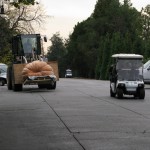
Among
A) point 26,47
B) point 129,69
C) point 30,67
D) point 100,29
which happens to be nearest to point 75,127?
point 129,69

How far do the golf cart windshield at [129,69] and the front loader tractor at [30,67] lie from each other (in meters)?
7.67

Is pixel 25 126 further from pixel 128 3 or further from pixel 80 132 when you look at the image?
pixel 128 3

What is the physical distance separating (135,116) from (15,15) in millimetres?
55712

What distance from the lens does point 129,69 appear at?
26703mm

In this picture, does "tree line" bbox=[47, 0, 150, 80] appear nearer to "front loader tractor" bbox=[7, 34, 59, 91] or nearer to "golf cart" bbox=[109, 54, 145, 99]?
"front loader tractor" bbox=[7, 34, 59, 91]

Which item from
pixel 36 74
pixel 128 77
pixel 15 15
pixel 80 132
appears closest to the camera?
pixel 80 132

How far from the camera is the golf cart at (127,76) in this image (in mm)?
26250

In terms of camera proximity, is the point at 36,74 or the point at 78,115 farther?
the point at 36,74

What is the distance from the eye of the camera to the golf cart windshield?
26.6m

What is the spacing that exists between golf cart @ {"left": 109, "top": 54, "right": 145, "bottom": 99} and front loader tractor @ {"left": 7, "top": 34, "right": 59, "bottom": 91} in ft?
23.5

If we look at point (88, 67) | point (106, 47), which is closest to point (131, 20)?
point (88, 67)

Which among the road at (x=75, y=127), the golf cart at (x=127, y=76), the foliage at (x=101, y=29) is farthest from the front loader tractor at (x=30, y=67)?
the foliage at (x=101, y=29)

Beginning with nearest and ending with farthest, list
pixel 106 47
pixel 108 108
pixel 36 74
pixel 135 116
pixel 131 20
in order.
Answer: pixel 135 116, pixel 108 108, pixel 36 74, pixel 106 47, pixel 131 20

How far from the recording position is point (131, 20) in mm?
118438
